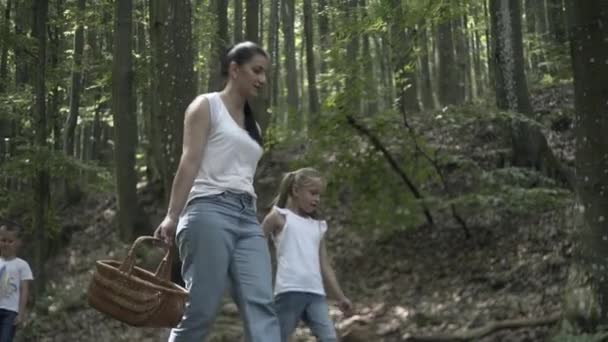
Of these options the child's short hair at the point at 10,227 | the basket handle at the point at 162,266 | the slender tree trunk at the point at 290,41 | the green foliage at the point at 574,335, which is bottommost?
the green foliage at the point at 574,335

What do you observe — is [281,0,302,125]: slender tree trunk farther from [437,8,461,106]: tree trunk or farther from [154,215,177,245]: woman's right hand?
[154,215,177,245]: woman's right hand

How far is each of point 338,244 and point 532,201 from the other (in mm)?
3782

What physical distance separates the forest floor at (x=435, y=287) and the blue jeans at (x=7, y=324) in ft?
6.72

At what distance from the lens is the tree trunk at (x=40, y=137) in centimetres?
1186

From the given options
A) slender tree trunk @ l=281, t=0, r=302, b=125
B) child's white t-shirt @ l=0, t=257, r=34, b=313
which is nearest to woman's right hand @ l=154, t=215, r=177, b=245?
child's white t-shirt @ l=0, t=257, r=34, b=313

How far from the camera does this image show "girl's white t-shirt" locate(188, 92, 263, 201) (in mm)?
4387

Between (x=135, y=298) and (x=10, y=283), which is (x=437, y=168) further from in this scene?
(x=135, y=298)

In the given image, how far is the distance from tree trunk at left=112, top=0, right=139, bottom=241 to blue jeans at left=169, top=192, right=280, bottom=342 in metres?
8.92

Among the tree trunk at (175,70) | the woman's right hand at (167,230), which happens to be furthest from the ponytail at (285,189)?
the tree trunk at (175,70)

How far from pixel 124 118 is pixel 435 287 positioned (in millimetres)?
6086

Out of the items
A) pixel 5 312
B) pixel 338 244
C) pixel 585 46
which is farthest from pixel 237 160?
pixel 338 244

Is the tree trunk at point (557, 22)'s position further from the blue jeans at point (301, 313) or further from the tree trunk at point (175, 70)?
the blue jeans at point (301, 313)

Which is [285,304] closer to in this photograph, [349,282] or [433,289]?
[433,289]

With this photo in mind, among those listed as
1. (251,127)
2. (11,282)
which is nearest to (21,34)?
(11,282)
